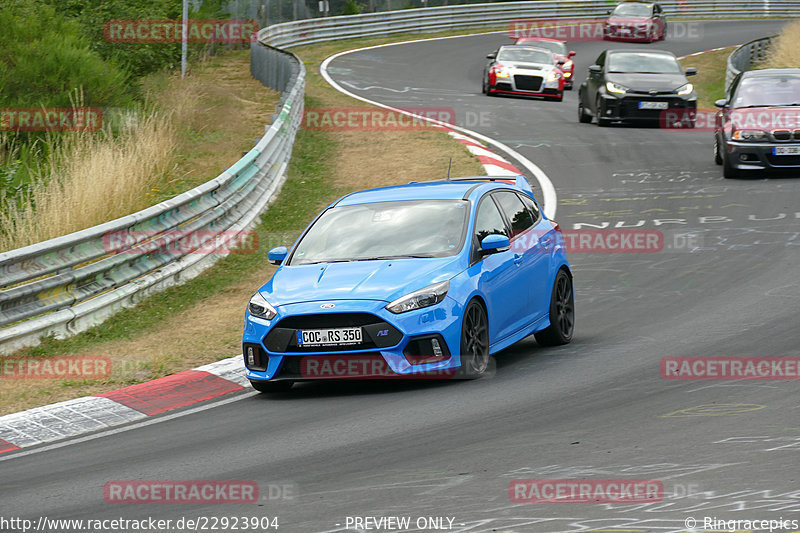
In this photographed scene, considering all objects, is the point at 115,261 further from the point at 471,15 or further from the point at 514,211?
the point at 471,15

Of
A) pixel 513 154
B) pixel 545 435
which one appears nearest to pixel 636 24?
pixel 513 154

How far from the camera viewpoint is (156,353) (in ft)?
36.7

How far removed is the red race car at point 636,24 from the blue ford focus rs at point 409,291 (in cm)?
4313

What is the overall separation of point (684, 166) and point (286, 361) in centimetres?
1330

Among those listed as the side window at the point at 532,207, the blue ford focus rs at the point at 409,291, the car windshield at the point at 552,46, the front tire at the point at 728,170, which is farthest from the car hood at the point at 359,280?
the car windshield at the point at 552,46

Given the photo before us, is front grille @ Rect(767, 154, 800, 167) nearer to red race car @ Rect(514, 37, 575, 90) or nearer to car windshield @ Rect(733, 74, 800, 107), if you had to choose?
car windshield @ Rect(733, 74, 800, 107)

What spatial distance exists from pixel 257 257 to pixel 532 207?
5.09 meters

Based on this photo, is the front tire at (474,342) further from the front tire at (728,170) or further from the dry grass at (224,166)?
the front tire at (728,170)

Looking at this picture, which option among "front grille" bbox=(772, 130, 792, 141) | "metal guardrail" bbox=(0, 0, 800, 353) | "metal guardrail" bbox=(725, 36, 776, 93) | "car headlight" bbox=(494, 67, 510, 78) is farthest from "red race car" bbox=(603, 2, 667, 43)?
"front grille" bbox=(772, 130, 792, 141)

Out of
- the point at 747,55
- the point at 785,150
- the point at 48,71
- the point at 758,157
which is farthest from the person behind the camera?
the point at 747,55

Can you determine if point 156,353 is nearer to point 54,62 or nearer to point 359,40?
point 54,62

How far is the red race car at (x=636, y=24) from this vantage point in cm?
5238

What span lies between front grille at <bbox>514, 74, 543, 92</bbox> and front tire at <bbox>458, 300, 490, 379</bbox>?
22758mm

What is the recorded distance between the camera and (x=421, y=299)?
9117 millimetres
